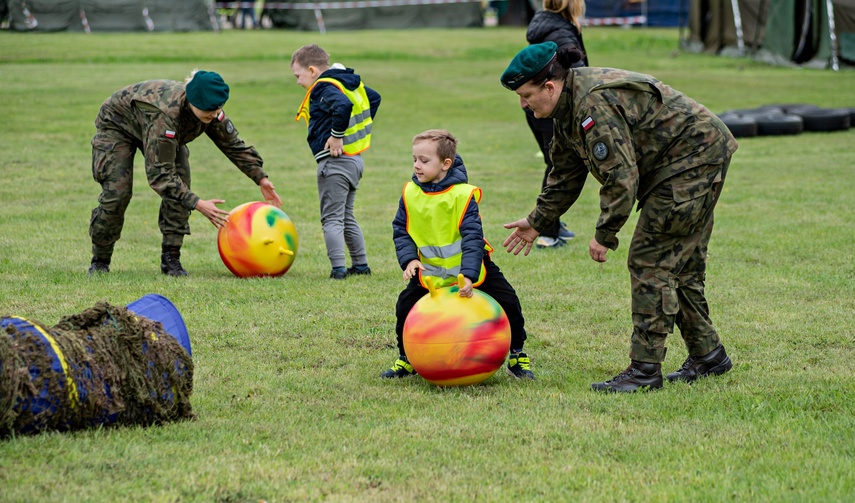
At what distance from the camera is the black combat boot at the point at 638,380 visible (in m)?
5.88

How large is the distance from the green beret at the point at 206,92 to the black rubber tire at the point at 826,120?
1477 cm

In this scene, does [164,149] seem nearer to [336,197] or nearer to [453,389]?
[336,197]

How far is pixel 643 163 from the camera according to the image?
18.7ft

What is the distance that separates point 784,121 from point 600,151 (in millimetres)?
15452

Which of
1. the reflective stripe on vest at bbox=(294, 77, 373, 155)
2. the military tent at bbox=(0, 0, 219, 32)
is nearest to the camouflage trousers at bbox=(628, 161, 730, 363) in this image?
the reflective stripe on vest at bbox=(294, 77, 373, 155)

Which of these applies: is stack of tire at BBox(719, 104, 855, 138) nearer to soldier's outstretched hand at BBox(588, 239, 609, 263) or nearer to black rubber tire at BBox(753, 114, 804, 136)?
black rubber tire at BBox(753, 114, 804, 136)

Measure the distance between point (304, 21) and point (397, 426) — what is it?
148 ft

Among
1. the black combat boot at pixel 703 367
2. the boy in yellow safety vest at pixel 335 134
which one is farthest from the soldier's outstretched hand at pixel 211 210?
the black combat boot at pixel 703 367

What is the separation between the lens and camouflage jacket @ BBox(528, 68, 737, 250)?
5414 millimetres

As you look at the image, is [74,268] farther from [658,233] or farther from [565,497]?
[565,497]

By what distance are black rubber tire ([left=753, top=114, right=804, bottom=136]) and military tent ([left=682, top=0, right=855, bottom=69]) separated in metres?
10.1

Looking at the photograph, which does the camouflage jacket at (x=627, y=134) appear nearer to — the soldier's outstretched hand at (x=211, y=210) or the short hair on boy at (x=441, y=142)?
the short hair on boy at (x=441, y=142)

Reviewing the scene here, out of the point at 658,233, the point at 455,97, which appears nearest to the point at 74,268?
the point at 658,233

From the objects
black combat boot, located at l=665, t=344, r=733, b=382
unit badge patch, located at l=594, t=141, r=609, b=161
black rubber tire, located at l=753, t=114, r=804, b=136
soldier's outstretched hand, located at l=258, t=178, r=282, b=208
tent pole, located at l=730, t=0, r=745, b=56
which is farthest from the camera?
tent pole, located at l=730, t=0, r=745, b=56
